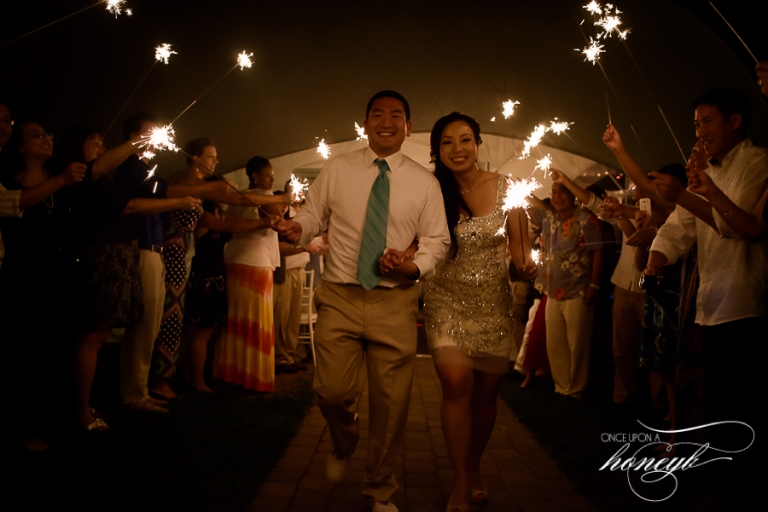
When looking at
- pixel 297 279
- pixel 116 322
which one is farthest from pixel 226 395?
pixel 297 279

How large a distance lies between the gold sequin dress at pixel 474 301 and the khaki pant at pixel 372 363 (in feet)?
0.84

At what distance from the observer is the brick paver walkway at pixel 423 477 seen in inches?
134

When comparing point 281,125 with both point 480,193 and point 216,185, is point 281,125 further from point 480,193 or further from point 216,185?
point 480,193

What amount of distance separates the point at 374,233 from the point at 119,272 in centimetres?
228

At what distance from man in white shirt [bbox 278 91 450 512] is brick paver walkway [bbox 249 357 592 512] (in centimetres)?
23

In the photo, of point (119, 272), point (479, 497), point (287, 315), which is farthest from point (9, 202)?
point (287, 315)

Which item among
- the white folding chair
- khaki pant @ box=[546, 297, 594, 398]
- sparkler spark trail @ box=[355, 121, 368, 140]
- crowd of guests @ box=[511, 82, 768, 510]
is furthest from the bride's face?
the white folding chair

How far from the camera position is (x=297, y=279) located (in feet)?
27.7

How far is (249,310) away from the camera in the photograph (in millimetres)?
6203

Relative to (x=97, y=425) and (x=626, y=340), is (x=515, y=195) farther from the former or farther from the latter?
(x=97, y=425)

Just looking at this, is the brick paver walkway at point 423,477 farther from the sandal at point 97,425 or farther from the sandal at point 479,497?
the sandal at point 97,425

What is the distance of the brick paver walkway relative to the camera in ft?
11.2

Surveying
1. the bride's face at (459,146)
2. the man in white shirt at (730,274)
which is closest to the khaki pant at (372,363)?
the bride's face at (459,146)

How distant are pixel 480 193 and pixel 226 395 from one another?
3.55 metres
